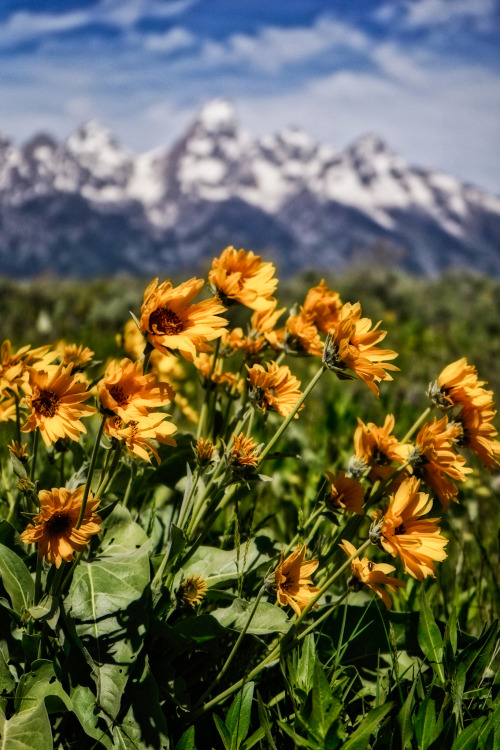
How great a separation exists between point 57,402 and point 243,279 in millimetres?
465

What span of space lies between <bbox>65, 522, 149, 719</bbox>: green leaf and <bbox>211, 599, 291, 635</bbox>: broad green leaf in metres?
0.16

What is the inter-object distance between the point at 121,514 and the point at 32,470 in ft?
Answer: 0.67

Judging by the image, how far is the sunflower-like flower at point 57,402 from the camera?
101 centimetres

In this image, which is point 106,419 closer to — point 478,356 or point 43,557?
point 43,557

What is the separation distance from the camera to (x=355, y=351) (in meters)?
1.14

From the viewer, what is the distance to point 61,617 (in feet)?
3.47

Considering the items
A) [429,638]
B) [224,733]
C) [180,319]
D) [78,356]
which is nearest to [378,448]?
[429,638]

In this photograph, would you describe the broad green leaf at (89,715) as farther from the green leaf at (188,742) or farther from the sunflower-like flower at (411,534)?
the sunflower-like flower at (411,534)

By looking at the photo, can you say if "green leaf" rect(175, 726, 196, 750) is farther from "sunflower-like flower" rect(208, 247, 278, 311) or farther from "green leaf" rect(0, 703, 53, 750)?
"sunflower-like flower" rect(208, 247, 278, 311)

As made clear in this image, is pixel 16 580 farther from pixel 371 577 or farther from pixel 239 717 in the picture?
pixel 371 577

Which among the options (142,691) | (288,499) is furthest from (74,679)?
(288,499)

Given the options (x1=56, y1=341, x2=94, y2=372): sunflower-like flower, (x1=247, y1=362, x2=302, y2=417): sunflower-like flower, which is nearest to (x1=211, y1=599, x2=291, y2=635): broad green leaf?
(x1=247, y1=362, x2=302, y2=417): sunflower-like flower

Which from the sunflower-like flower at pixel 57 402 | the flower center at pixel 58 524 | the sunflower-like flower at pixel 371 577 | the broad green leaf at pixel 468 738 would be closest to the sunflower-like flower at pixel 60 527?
the flower center at pixel 58 524

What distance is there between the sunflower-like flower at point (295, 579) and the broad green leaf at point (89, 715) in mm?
359
